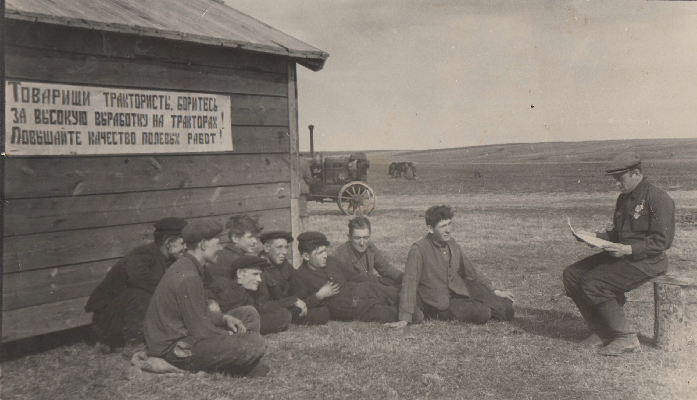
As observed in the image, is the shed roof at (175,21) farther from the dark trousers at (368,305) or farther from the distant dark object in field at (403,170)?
the distant dark object in field at (403,170)

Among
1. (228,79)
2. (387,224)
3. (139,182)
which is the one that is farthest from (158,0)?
(387,224)

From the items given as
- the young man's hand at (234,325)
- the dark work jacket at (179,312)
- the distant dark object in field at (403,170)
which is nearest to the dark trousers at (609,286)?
the young man's hand at (234,325)

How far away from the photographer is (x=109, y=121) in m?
5.39

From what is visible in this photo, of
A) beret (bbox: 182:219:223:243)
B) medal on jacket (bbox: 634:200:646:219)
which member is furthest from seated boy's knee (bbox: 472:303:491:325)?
beret (bbox: 182:219:223:243)

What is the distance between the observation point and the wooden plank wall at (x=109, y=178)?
4.84 meters

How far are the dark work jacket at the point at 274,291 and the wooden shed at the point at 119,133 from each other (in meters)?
1.13

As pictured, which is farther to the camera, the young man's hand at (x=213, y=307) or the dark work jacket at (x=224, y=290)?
the dark work jacket at (x=224, y=290)

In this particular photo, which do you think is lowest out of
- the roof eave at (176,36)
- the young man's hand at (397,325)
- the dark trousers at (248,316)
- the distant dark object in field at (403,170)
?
the young man's hand at (397,325)

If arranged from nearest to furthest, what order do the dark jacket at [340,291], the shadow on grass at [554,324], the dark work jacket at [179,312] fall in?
the dark work jacket at [179,312], the shadow on grass at [554,324], the dark jacket at [340,291]

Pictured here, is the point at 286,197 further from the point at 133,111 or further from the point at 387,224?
the point at 387,224

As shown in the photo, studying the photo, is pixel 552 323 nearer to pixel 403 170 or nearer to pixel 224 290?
pixel 224 290

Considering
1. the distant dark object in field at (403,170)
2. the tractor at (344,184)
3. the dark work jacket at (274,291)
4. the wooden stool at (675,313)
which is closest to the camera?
the wooden stool at (675,313)

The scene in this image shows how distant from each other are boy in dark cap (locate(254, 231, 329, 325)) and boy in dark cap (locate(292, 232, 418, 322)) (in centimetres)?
14

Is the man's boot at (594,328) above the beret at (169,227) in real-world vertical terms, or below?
below
